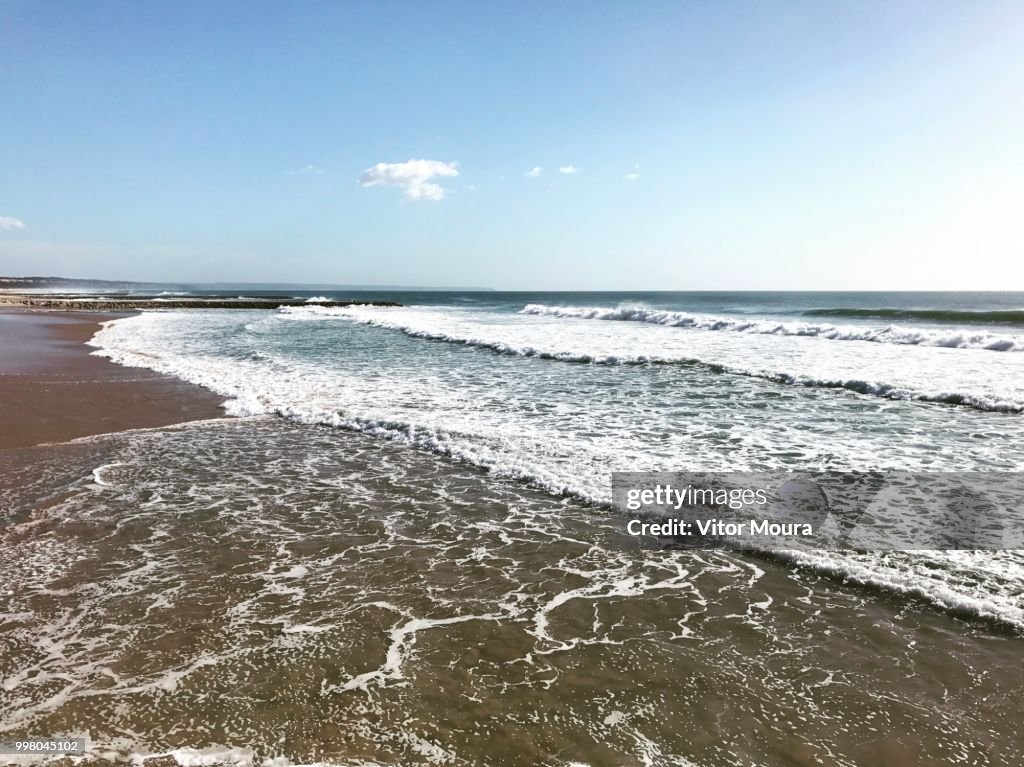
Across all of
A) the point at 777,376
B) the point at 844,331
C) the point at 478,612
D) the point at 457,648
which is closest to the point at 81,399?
the point at 478,612

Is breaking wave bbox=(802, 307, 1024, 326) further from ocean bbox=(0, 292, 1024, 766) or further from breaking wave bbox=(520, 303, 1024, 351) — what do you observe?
ocean bbox=(0, 292, 1024, 766)

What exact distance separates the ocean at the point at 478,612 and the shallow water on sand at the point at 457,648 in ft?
0.07

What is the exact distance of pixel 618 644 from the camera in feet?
14.1

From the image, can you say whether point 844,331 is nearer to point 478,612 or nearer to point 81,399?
point 478,612

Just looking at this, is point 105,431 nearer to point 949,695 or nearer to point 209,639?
point 209,639

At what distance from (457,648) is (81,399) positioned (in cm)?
1272

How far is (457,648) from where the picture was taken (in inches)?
166

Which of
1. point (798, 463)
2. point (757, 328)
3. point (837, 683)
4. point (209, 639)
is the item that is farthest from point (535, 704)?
point (757, 328)

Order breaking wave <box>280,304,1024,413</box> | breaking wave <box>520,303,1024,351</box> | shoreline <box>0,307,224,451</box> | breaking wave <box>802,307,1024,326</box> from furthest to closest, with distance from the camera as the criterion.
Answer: breaking wave <box>802,307,1024,326</box>, breaking wave <box>520,303,1024,351</box>, breaking wave <box>280,304,1024,413</box>, shoreline <box>0,307,224,451</box>

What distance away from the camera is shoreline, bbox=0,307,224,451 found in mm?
10594

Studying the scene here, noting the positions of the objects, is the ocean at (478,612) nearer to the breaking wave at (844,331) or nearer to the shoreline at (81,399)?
the shoreline at (81,399)

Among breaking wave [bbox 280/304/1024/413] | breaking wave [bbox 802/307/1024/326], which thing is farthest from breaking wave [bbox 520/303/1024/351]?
breaking wave [bbox 280/304/1024/413]

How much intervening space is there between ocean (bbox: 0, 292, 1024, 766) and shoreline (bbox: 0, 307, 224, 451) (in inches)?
43.7

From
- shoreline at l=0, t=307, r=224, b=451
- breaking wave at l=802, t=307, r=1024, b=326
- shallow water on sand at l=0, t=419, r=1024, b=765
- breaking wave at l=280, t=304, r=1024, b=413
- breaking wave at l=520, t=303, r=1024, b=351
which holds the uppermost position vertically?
→ breaking wave at l=802, t=307, r=1024, b=326
